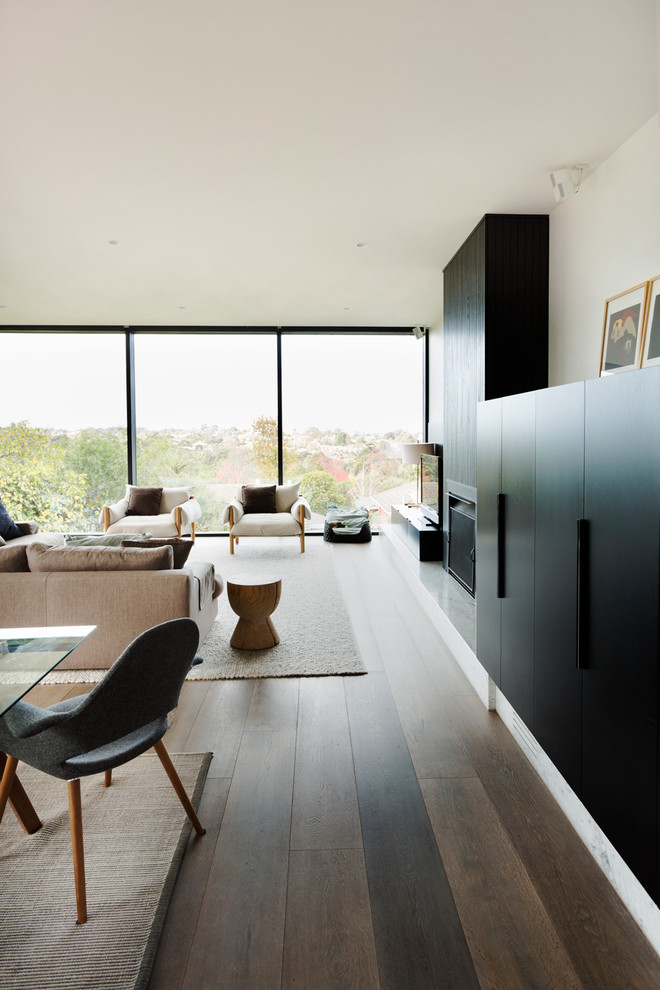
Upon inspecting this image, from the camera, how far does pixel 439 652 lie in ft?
12.2

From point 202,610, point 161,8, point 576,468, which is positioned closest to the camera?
point 576,468

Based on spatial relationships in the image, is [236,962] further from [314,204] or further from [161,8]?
[314,204]

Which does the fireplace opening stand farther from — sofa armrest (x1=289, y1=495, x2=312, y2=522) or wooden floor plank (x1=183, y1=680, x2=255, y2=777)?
sofa armrest (x1=289, y1=495, x2=312, y2=522)

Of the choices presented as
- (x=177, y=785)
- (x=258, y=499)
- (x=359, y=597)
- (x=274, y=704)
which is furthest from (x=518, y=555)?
(x=258, y=499)

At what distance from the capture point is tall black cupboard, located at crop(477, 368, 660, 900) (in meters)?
1.45

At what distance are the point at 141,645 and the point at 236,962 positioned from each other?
0.86 metres

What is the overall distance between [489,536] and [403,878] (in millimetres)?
1578

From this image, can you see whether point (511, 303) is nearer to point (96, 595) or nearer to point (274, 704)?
point (274, 704)

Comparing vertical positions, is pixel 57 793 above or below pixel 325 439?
below

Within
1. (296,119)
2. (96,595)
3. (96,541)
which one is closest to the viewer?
(296,119)

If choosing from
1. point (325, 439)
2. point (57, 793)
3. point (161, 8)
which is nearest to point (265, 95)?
point (161, 8)

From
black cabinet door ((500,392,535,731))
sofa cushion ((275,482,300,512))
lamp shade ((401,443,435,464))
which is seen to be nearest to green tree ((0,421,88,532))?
sofa cushion ((275,482,300,512))

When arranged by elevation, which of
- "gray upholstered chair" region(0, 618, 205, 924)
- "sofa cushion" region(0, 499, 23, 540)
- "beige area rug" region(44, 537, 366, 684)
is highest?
"sofa cushion" region(0, 499, 23, 540)

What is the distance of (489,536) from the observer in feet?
9.62
